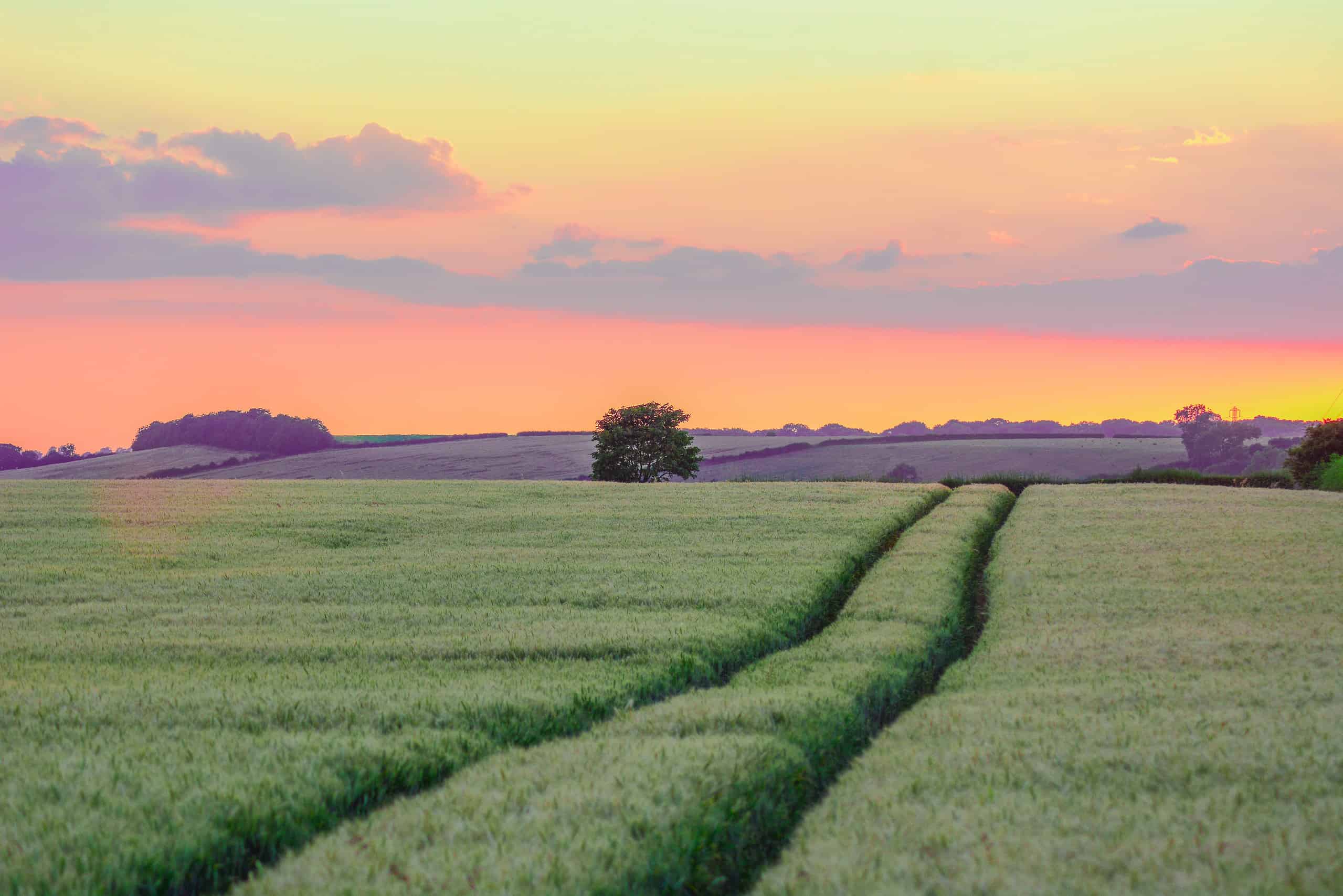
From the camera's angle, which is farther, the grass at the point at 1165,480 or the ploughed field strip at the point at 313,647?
the grass at the point at 1165,480

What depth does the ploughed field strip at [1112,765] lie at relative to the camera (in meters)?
6.09

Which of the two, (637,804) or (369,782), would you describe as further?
(369,782)

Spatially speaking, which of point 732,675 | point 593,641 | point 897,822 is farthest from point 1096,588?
point 897,822

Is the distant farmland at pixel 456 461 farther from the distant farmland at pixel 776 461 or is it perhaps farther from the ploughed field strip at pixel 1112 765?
the ploughed field strip at pixel 1112 765

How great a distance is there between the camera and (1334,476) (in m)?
49.3

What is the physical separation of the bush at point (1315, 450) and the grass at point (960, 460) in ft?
135

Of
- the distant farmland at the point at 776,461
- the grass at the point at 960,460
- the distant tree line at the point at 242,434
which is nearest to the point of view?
the distant farmland at the point at 776,461

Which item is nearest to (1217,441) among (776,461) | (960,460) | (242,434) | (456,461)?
(960,460)

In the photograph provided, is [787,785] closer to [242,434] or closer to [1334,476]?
[1334,476]

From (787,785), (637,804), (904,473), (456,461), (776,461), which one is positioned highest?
(456,461)

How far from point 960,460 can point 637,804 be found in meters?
102

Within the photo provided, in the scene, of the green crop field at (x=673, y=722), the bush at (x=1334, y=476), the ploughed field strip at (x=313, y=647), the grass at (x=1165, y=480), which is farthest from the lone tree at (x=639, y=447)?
the green crop field at (x=673, y=722)

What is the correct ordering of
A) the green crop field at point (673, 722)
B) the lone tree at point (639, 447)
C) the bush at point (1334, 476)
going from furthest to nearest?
the lone tree at point (639, 447), the bush at point (1334, 476), the green crop field at point (673, 722)

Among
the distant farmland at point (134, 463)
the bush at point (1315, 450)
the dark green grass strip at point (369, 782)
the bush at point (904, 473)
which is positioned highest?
the distant farmland at point (134, 463)
